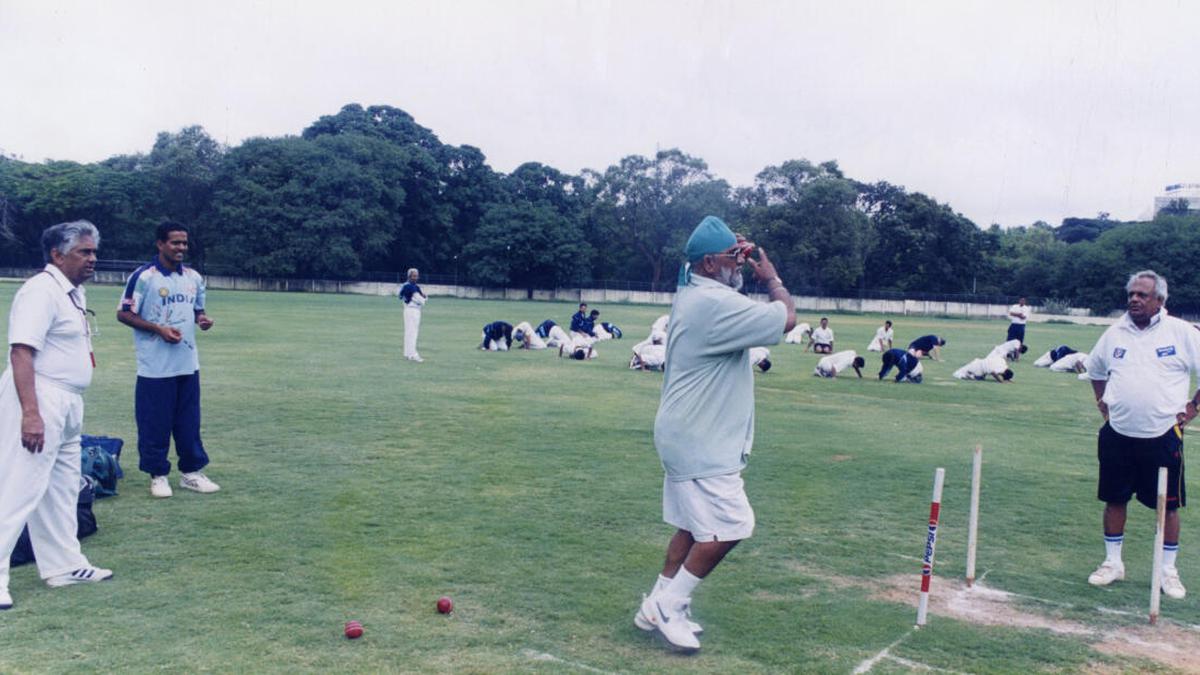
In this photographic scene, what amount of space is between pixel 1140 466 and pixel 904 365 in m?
15.0

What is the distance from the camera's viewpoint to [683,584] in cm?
530

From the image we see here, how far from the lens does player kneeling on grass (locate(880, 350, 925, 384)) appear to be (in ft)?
70.7

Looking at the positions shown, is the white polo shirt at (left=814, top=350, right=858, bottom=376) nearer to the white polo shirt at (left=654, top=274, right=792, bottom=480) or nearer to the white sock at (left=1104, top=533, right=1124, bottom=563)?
the white sock at (left=1104, top=533, right=1124, bottom=563)

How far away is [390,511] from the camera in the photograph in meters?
8.23

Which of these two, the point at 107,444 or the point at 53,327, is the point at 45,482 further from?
the point at 107,444

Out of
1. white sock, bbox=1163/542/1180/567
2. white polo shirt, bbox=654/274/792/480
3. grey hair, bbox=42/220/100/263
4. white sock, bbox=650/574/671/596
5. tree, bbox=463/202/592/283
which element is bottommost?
white sock, bbox=650/574/671/596

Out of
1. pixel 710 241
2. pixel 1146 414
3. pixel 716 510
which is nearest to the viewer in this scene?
pixel 716 510

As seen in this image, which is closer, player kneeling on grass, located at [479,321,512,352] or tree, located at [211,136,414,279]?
player kneeling on grass, located at [479,321,512,352]

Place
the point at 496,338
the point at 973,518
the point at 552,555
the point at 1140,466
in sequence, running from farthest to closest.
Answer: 1. the point at 496,338
2. the point at 552,555
3. the point at 1140,466
4. the point at 973,518

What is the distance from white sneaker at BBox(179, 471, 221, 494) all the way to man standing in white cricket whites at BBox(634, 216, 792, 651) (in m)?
5.11

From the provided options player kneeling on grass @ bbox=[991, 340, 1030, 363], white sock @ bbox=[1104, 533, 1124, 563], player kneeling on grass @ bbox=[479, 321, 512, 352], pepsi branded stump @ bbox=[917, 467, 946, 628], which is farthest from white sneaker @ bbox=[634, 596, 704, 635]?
player kneeling on grass @ bbox=[991, 340, 1030, 363]

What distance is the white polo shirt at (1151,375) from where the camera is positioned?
22.1 ft

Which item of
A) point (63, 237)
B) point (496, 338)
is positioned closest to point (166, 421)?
point (63, 237)

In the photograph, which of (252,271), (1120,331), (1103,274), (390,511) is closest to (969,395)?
(1120,331)
